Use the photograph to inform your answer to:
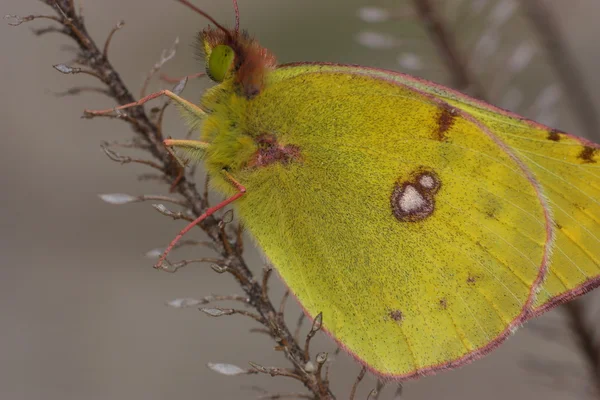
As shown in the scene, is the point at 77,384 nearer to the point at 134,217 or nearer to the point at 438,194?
the point at 134,217

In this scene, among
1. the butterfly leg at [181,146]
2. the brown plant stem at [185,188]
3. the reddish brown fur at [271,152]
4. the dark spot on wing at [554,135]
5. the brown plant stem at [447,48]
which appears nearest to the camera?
the brown plant stem at [185,188]

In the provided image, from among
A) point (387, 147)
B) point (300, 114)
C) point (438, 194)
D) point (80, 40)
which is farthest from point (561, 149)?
point (80, 40)

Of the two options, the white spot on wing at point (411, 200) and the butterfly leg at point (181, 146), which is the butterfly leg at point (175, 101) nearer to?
the butterfly leg at point (181, 146)

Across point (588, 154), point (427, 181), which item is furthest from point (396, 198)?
point (588, 154)

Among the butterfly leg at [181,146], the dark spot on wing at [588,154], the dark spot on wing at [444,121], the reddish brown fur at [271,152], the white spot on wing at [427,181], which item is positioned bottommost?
the butterfly leg at [181,146]

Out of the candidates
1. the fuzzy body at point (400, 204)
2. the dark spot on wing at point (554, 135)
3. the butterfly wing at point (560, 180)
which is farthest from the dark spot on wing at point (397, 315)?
the dark spot on wing at point (554, 135)

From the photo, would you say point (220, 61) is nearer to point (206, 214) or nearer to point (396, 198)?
point (206, 214)

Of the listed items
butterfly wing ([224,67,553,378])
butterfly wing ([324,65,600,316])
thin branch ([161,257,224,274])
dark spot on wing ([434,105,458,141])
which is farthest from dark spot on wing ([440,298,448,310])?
thin branch ([161,257,224,274])

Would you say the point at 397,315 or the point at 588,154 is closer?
the point at 588,154
